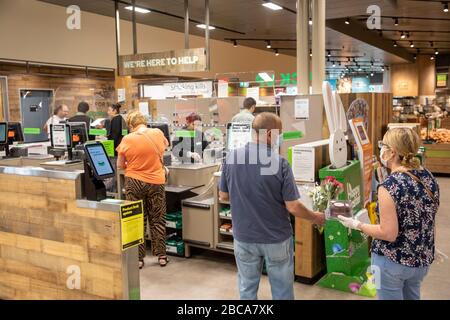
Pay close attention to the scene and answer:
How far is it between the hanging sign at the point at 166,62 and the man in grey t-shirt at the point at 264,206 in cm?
334

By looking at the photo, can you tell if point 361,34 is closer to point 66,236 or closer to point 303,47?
point 303,47

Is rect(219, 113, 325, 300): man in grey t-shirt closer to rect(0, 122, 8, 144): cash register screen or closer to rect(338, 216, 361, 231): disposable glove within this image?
rect(338, 216, 361, 231): disposable glove

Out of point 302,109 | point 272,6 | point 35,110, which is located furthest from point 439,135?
point 35,110

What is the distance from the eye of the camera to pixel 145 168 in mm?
4680

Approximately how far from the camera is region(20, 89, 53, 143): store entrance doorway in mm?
9047

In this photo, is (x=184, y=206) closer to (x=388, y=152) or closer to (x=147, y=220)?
(x=147, y=220)

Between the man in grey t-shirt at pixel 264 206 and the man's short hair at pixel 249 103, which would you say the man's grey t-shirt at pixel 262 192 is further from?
the man's short hair at pixel 249 103

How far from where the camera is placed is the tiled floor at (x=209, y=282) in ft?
13.3

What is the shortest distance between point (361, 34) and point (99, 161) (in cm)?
1215

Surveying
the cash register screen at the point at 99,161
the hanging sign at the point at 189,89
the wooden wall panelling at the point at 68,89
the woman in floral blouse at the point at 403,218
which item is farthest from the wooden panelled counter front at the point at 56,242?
the hanging sign at the point at 189,89

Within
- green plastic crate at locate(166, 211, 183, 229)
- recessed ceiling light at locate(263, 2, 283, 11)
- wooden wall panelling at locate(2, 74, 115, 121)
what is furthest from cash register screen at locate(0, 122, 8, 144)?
recessed ceiling light at locate(263, 2, 283, 11)

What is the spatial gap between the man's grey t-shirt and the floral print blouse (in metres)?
0.57

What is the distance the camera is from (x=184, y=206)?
5094mm

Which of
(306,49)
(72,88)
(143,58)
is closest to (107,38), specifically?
(72,88)
